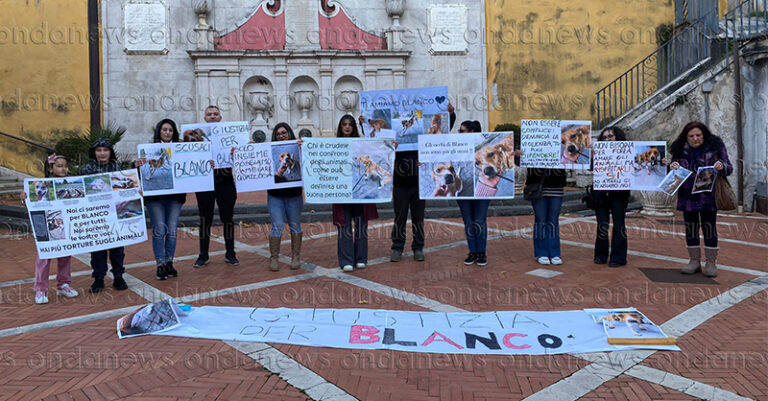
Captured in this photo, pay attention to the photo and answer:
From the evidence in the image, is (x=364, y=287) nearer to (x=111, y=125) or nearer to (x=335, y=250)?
(x=335, y=250)

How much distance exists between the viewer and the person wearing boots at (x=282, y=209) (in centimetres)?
670

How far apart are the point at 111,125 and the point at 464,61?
11.9m

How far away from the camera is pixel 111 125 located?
16.5m

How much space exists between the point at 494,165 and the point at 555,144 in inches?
32.5

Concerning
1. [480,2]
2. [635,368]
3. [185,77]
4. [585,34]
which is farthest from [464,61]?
[635,368]

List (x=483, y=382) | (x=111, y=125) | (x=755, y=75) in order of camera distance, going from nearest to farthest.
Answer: (x=483, y=382) < (x=755, y=75) < (x=111, y=125)

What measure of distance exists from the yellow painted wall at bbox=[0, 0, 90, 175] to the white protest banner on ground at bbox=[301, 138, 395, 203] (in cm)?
1340

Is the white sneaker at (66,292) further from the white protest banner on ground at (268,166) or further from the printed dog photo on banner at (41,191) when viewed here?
the white protest banner on ground at (268,166)

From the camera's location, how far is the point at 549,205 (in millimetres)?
6820

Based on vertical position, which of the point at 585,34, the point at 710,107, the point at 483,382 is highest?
the point at 585,34

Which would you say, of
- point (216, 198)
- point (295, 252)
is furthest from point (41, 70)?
point (295, 252)

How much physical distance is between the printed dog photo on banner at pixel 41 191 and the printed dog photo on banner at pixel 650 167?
679cm

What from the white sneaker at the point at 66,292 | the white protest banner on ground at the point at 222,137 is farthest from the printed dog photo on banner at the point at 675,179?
the white sneaker at the point at 66,292

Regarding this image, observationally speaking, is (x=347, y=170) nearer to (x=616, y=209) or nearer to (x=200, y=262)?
(x=200, y=262)
